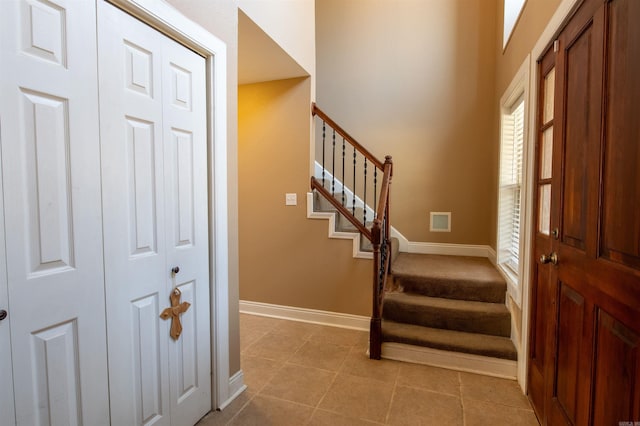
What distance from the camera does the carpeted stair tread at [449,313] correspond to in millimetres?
2510

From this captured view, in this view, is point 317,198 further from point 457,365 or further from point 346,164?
point 457,365

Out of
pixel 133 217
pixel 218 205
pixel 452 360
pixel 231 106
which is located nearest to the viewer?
pixel 133 217

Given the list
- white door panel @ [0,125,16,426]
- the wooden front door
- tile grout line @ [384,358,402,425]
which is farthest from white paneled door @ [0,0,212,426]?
the wooden front door

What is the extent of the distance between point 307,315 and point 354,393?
4.00ft

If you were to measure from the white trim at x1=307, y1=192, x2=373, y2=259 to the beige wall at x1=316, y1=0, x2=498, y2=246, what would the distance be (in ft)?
4.13

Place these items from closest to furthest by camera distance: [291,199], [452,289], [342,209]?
1. [452,289]
2. [342,209]
3. [291,199]

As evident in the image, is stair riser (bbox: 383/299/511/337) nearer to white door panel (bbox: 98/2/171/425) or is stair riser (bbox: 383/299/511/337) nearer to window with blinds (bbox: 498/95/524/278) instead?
window with blinds (bbox: 498/95/524/278)

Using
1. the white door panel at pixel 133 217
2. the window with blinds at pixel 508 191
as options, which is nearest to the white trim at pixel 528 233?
the window with blinds at pixel 508 191

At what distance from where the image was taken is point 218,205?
1853 millimetres

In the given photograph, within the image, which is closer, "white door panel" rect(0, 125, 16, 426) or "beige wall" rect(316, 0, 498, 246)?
"white door panel" rect(0, 125, 16, 426)

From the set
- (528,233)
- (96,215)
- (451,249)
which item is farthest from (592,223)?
(451,249)

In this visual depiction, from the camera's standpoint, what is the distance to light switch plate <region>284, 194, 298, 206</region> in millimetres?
3205

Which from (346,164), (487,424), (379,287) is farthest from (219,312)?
(346,164)

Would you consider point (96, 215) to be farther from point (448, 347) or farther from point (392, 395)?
point (448, 347)
